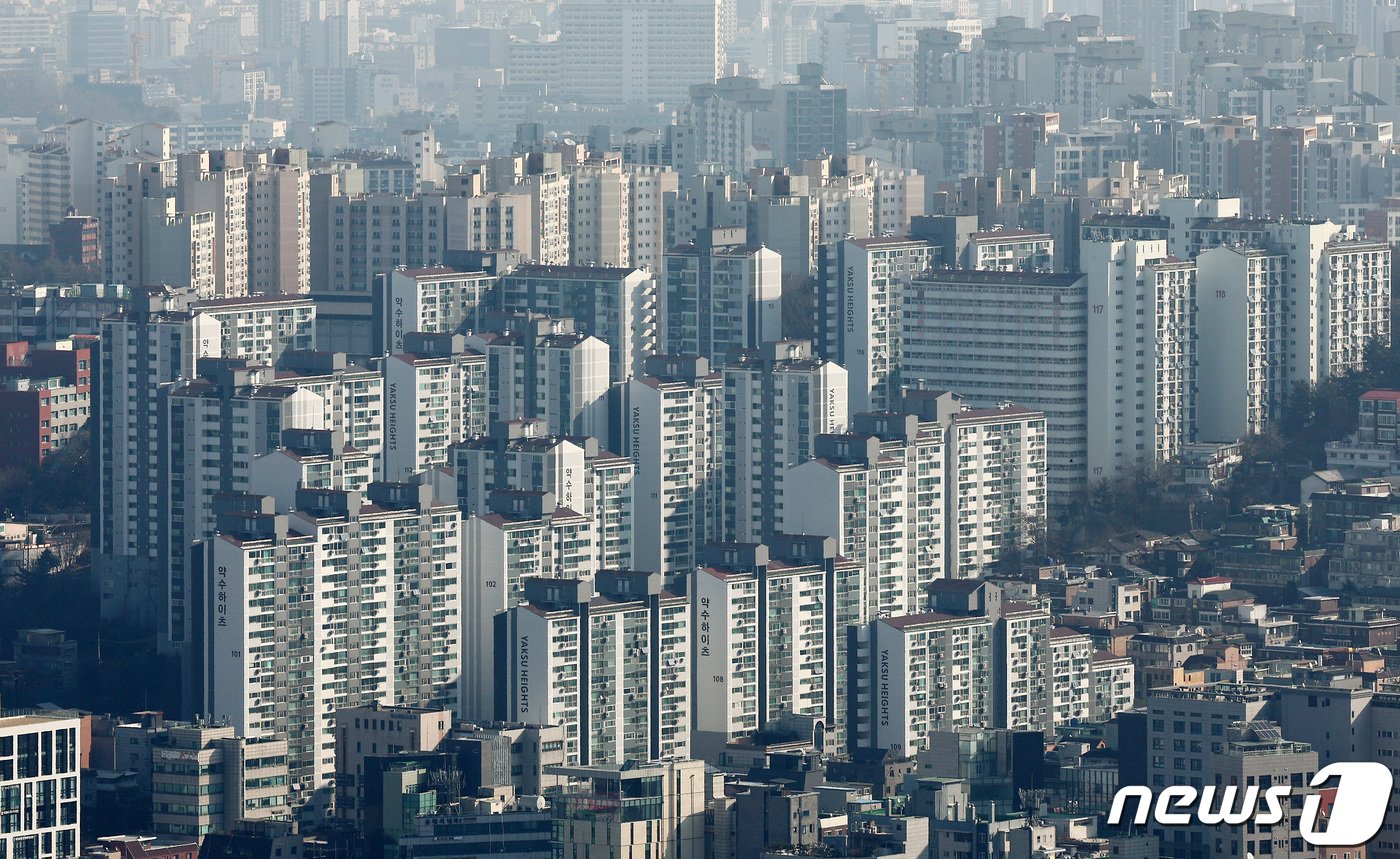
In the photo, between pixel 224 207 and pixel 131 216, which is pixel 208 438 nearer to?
pixel 224 207

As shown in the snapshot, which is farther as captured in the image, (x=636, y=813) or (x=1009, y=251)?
(x=1009, y=251)

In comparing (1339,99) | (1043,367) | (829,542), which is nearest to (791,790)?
(829,542)

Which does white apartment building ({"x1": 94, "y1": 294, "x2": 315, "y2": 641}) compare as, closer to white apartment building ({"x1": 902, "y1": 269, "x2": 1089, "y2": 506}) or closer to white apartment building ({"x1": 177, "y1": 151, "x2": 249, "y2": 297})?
white apartment building ({"x1": 902, "y1": 269, "x2": 1089, "y2": 506})

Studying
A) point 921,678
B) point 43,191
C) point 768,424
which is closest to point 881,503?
point 768,424

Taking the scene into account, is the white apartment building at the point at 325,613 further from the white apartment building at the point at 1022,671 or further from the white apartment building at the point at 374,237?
the white apartment building at the point at 374,237

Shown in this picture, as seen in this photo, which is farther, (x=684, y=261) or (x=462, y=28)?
(x=462, y=28)

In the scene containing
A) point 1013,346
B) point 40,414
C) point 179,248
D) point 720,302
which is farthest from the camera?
point 179,248

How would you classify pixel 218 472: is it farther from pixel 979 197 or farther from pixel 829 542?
pixel 979 197
